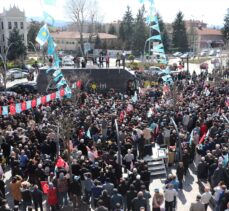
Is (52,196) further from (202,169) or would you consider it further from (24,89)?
(24,89)

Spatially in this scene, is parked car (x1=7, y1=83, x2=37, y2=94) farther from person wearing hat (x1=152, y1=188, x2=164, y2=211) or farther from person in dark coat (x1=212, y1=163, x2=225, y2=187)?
person wearing hat (x1=152, y1=188, x2=164, y2=211)

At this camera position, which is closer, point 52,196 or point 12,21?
point 52,196

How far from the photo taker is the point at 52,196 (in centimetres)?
1188

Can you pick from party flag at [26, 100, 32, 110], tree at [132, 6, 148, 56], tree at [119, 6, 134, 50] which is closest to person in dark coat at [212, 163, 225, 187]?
party flag at [26, 100, 32, 110]

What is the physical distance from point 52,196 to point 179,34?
6127 centimetres

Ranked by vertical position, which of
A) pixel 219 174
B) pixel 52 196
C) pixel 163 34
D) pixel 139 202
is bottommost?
pixel 52 196

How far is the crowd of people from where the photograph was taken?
11648mm

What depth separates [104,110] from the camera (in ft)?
70.7

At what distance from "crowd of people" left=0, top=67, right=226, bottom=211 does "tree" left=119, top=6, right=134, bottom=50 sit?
49833 mm

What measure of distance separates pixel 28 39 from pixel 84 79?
5197cm

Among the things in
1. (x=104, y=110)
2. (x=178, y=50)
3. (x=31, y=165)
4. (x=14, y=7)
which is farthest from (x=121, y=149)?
(x=14, y=7)

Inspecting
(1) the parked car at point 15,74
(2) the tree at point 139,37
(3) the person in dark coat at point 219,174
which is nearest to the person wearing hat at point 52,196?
(3) the person in dark coat at point 219,174

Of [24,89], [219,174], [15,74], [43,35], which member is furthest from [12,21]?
[219,174]

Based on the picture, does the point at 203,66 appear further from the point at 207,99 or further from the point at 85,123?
the point at 85,123
